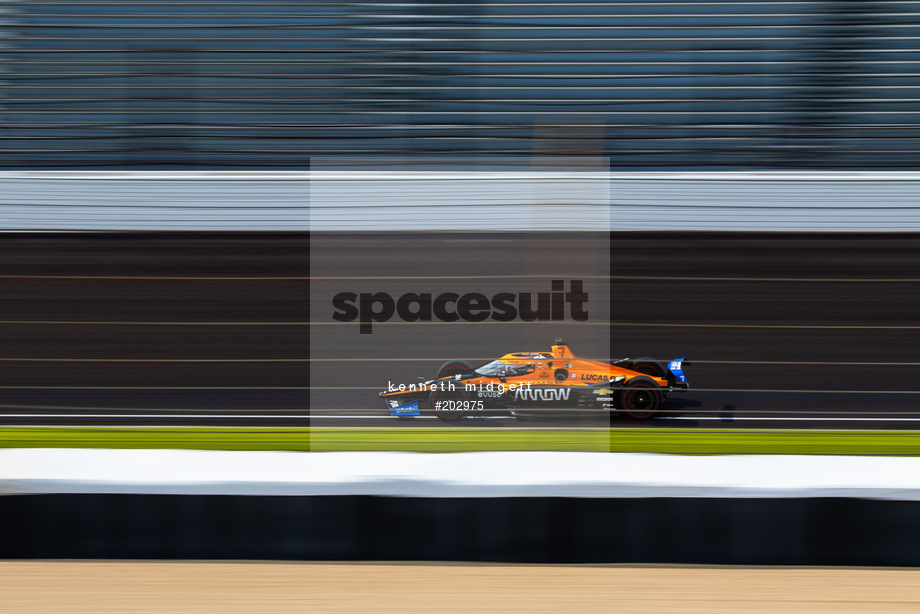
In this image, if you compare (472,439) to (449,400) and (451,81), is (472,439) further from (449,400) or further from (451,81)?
(451,81)

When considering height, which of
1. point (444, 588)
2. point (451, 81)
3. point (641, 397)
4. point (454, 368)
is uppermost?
point (451, 81)

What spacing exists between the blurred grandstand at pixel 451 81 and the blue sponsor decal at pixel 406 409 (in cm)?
187

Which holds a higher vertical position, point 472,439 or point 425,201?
point 425,201

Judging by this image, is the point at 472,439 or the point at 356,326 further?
the point at 356,326

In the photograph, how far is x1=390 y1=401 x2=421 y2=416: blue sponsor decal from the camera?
4.88 m

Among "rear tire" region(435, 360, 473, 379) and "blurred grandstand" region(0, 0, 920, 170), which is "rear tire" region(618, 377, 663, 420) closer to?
"rear tire" region(435, 360, 473, 379)

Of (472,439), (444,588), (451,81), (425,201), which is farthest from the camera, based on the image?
(451,81)

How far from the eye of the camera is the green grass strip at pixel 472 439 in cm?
352

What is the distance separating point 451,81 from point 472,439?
3372 millimetres

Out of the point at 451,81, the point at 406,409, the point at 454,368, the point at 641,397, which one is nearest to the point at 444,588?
the point at 406,409

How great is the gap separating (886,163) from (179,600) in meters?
5.84

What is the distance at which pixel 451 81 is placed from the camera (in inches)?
235

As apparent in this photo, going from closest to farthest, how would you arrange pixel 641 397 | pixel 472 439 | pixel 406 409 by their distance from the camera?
pixel 472 439, pixel 406 409, pixel 641 397

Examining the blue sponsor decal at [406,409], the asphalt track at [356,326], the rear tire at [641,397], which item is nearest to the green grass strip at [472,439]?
the asphalt track at [356,326]
